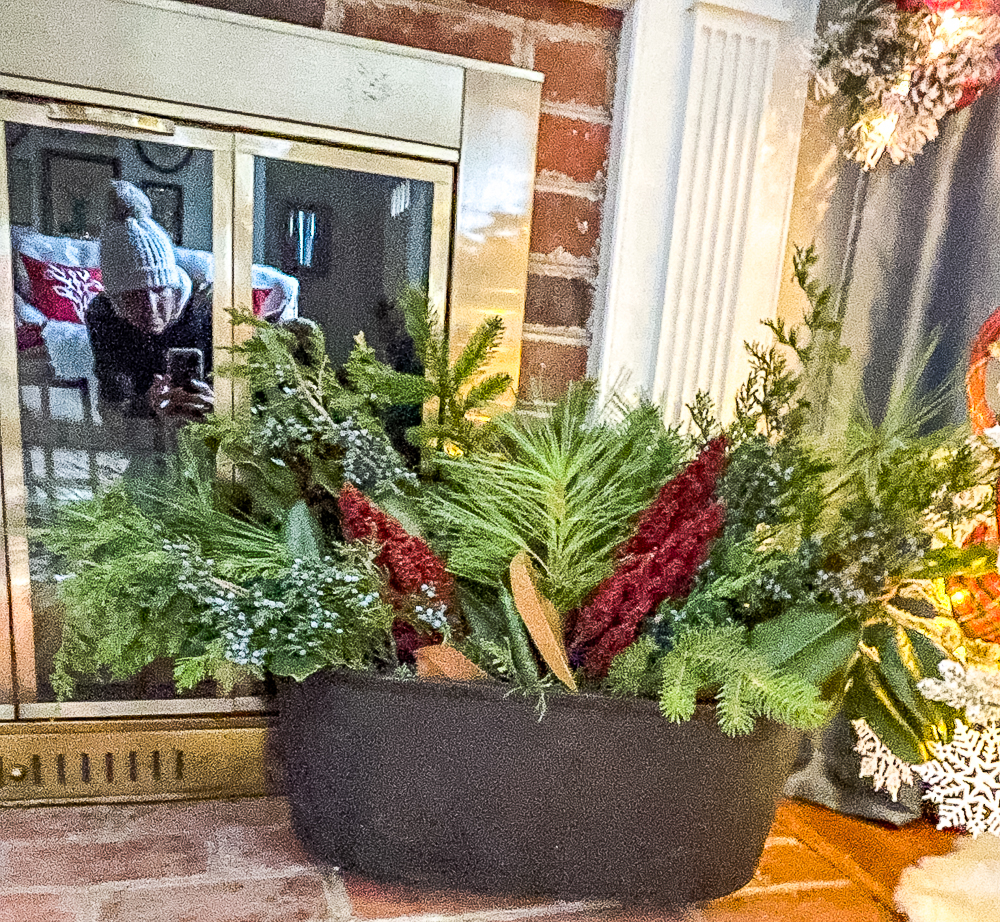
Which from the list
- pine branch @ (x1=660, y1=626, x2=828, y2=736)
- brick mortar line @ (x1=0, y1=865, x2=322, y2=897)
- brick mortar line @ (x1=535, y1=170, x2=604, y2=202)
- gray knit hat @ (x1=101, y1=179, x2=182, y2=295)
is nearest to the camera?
pine branch @ (x1=660, y1=626, x2=828, y2=736)

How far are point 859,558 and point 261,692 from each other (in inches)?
24.7

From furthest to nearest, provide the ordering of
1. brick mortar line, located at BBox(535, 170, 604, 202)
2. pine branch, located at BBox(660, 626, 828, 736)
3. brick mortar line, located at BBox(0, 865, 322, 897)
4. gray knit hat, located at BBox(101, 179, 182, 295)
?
brick mortar line, located at BBox(535, 170, 604, 202)
gray knit hat, located at BBox(101, 179, 182, 295)
brick mortar line, located at BBox(0, 865, 322, 897)
pine branch, located at BBox(660, 626, 828, 736)

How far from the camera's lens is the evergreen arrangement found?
534 millimetres

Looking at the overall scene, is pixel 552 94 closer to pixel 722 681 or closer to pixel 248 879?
pixel 722 681

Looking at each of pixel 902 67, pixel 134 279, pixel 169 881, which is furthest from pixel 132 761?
pixel 902 67

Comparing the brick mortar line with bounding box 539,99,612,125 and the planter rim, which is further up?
the brick mortar line with bounding box 539,99,612,125

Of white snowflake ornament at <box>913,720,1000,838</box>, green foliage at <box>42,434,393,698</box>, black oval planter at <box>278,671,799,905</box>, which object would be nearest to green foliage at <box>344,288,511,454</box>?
green foliage at <box>42,434,393,698</box>

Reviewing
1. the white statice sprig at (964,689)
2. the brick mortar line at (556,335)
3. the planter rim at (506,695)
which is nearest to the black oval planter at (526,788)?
the planter rim at (506,695)

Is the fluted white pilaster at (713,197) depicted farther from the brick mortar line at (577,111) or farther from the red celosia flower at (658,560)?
the red celosia flower at (658,560)

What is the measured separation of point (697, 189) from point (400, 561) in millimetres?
541

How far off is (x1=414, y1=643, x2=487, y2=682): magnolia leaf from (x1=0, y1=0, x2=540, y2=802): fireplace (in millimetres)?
350

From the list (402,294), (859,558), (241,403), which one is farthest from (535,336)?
(859,558)

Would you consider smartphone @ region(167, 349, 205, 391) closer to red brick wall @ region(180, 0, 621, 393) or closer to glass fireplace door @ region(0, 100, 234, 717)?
glass fireplace door @ region(0, 100, 234, 717)

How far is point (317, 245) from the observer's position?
30.7 inches
